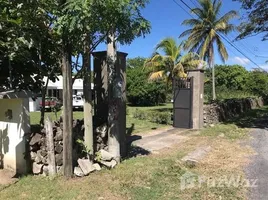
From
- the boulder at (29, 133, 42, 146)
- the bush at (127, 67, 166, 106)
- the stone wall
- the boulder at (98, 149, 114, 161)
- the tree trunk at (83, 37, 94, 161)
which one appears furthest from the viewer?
the bush at (127, 67, 166, 106)

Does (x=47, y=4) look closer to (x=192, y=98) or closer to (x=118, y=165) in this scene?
(x=118, y=165)

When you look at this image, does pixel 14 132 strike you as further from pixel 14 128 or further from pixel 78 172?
pixel 78 172

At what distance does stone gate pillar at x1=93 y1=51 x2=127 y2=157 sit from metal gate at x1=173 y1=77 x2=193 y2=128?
6767 mm

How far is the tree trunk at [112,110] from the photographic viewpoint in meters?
6.89

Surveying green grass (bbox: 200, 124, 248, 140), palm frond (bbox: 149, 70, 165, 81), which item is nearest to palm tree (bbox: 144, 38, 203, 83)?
palm frond (bbox: 149, 70, 165, 81)

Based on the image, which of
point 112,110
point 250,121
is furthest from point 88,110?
point 250,121

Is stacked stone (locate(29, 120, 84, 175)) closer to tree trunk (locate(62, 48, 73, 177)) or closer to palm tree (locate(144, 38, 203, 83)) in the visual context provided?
tree trunk (locate(62, 48, 73, 177))

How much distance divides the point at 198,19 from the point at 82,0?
23.7 metres

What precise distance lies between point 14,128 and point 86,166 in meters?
2.01

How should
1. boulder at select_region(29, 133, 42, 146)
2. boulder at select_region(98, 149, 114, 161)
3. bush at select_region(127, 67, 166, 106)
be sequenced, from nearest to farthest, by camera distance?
boulder at select_region(29, 133, 42, 146) → boulder at select_region(98, 149, 114, 161) → bush at select_region(127, 67, 166, 106)

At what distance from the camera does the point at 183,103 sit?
13883mm

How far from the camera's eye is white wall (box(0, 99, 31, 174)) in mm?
6566

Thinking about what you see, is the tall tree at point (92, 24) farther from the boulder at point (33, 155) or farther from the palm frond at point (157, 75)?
the palm frond at point (157, 75)

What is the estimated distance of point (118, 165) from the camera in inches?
264
